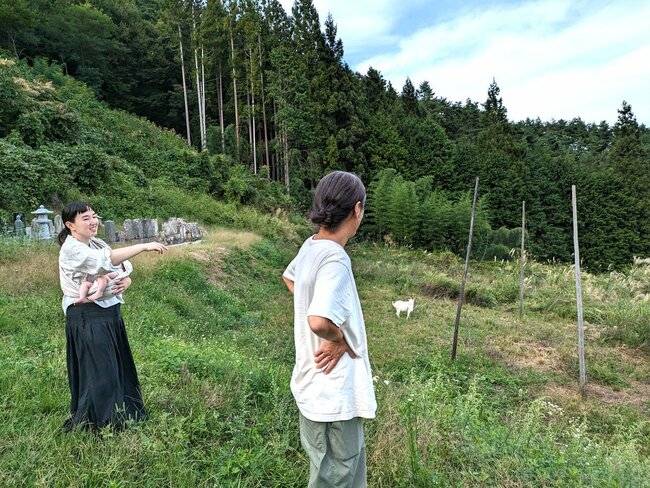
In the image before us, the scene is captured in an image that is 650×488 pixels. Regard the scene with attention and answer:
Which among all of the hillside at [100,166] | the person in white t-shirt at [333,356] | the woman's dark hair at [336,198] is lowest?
the person in white t-shirt at [333,356]

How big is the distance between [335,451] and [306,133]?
21.2 metres

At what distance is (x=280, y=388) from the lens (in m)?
2.96

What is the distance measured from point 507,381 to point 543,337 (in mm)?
2821

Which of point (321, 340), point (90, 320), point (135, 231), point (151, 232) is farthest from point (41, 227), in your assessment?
point (321, 340)

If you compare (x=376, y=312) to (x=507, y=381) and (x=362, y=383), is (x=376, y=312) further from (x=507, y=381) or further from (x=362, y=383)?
(x=362, y=383)

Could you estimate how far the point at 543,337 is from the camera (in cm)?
783

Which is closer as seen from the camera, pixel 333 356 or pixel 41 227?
pixel 333 356

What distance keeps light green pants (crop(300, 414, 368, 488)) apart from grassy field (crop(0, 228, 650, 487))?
719 mm

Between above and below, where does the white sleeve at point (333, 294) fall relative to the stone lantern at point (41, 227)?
below

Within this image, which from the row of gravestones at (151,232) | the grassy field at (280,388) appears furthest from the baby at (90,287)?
the row of gravestones at (151,232)

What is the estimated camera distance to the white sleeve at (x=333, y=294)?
4.31 feet

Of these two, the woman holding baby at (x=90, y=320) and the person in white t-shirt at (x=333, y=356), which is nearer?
the person in white t-shirt at (x=333, y=356)

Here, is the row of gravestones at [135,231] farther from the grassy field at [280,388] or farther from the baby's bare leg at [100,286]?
the baby's bare leg at [100,286]

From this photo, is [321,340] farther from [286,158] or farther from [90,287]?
[286,158]
